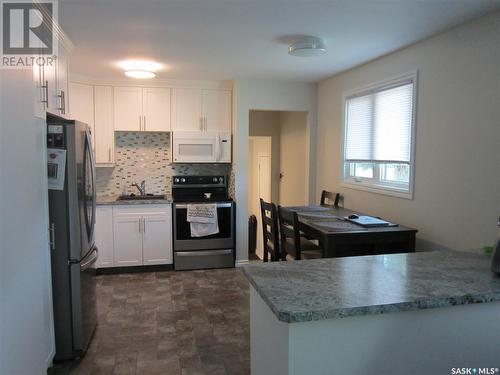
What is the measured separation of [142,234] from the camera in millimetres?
4555

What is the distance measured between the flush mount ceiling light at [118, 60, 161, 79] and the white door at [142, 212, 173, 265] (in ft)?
5.21

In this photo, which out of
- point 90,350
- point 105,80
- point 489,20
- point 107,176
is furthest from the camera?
point 107,176

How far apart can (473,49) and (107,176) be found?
13.9 feet

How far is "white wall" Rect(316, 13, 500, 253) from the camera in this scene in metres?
2.44

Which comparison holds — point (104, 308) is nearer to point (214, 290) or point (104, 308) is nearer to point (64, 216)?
point (214, 290)

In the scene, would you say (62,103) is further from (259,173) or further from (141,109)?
(259,173)

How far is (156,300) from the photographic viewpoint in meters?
3.72

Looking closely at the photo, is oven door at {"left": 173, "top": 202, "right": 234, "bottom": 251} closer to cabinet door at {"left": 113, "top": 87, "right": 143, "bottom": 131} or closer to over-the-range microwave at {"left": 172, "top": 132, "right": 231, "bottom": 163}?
over-the-range microwave at {"left": 172, "top": 132, "right": 231, "bottom": 163}

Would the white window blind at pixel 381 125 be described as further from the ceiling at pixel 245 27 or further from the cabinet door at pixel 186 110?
the cabinet door at pixel 186 110

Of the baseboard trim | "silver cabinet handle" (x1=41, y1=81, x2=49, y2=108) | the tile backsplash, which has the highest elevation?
"silver cabinet handle" (x1=41, y1=81, x2=49, y2=108)

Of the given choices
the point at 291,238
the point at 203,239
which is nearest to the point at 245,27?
the point at 291,238

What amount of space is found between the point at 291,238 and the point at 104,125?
280 centimetres

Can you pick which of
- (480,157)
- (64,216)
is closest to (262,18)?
(480,157)

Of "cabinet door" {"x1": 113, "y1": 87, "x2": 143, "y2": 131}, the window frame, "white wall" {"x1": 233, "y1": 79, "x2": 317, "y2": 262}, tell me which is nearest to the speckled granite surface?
the window frame
